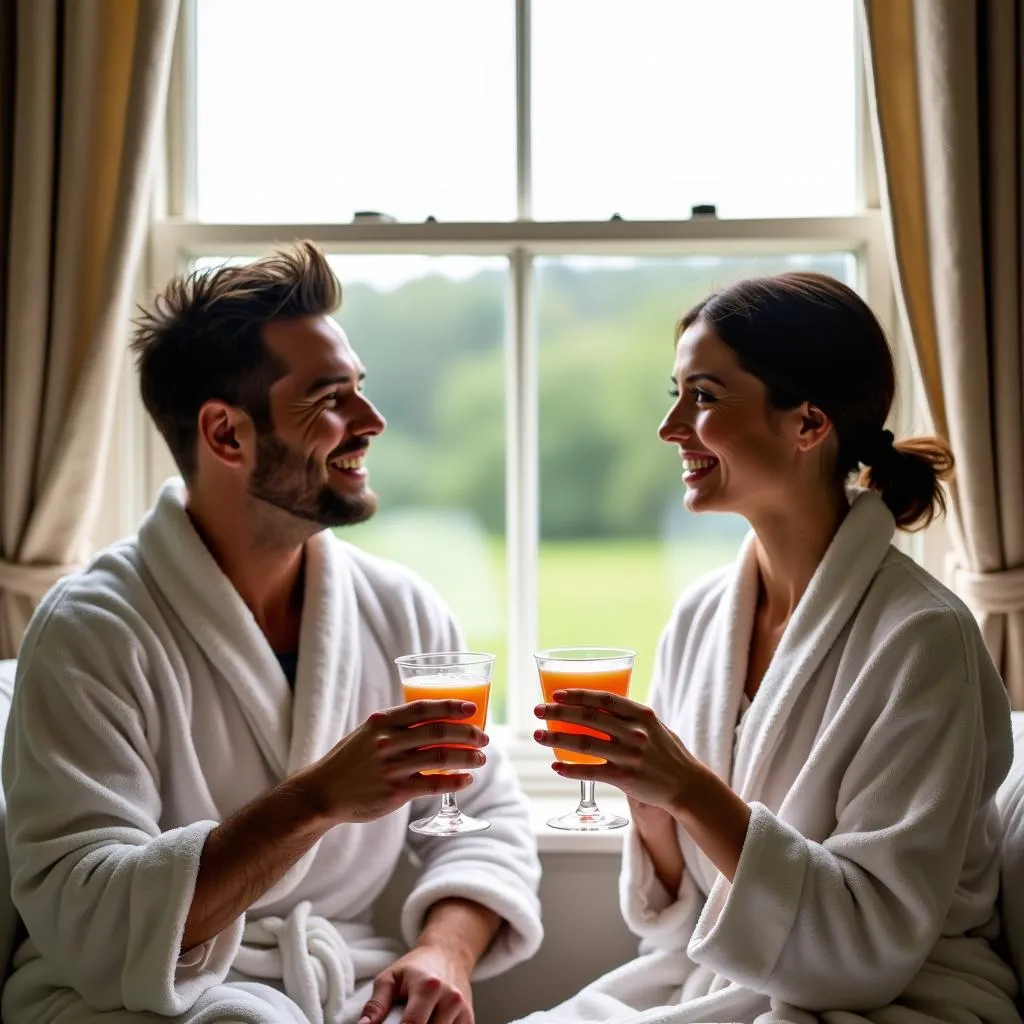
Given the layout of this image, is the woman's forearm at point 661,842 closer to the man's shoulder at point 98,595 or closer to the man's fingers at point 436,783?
the man's fingers at point 436,783

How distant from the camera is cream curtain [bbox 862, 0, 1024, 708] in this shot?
7.55 feet

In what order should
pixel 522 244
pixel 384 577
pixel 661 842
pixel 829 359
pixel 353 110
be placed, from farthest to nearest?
1. pixel 353 110
2. pixel 522 244
3. pixel 384 577
4. pixel 661 842
5. pixel 829 359

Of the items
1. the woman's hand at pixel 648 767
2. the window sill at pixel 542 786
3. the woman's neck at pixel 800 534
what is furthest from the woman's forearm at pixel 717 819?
the window sill at pixel 542 786

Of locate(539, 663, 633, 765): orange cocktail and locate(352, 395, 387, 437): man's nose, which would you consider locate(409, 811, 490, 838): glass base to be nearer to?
locate(539, 663, 633, 765): orange cocktail

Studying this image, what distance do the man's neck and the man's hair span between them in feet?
0.37

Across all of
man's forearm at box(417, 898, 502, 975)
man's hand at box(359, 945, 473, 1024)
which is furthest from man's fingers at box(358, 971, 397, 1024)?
man's forearm at box(417, 898, 502, 975)

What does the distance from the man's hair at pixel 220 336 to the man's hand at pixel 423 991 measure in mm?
927

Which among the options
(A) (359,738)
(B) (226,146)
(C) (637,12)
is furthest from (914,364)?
(B) (226,146)

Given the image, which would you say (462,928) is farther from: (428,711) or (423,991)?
(428,711)

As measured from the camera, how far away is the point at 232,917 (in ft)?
5.73

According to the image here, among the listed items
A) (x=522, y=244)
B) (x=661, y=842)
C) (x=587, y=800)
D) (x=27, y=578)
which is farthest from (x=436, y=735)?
(x=522, y=244)

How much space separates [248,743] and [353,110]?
1.49 m

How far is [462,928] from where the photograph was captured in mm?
2000

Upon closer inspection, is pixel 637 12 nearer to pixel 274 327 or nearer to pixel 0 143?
pixel 274 327
